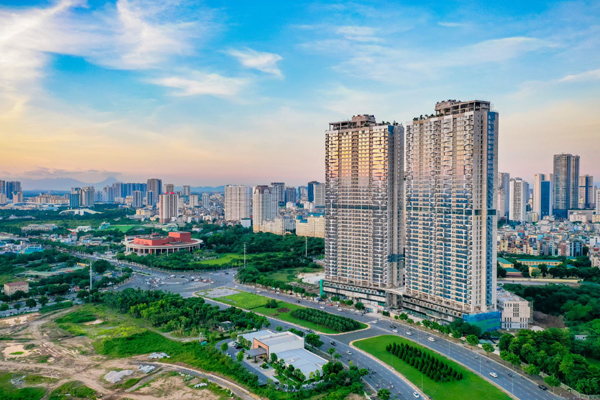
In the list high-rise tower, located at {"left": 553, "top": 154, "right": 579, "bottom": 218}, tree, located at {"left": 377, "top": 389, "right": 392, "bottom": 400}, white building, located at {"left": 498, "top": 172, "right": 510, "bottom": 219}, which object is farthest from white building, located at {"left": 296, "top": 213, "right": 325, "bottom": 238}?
high-rise tower, located at {"left": 553, "top": 154, "right": 579, "bottom": 218}

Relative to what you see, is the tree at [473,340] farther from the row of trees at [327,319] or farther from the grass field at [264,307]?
the row of trees at [327,319]

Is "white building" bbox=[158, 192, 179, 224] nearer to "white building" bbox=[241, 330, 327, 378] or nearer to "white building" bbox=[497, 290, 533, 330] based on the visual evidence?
"white building" bbox=[241, 330, 327, 378]

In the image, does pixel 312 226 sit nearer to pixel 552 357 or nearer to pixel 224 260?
pixel 224 260

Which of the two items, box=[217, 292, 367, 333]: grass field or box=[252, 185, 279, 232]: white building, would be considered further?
box=[252, 185, 279, 232]: white building

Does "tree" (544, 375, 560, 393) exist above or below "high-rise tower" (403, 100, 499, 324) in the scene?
below

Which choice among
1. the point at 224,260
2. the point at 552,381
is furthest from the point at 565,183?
the point at 552,381

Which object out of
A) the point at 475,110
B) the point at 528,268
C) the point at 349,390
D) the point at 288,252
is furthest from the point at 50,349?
the point at 528,268

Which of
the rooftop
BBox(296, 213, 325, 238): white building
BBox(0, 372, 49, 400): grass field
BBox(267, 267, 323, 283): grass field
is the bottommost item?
BBox(0, 372, 49, 400): grass field
